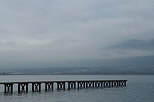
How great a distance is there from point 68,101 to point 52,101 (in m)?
2.95

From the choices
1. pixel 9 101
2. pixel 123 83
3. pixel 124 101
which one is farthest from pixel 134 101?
pixel 123 83

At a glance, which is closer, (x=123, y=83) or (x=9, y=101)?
(x=9, y=101)

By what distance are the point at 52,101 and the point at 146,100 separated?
54.3 ft

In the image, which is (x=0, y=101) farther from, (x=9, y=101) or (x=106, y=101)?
(x=106, y=101)

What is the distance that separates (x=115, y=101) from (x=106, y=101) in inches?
62.4

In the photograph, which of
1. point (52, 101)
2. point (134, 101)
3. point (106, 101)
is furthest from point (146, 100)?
point (52, 101)

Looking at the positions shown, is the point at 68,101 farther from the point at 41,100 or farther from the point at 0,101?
the point at 0,101

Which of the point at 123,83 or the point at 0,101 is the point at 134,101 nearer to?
the point at 0,101

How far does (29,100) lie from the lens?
151 feet

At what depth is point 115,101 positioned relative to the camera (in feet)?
150

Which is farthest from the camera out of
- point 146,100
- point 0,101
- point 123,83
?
point 123,83

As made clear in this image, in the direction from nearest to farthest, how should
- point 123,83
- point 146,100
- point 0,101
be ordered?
1. point 0,101
2. point 146,100
3. point 123,83

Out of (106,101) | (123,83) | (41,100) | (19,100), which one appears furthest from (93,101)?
(123,83)

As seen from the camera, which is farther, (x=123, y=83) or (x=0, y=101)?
(x=123, y=83)
